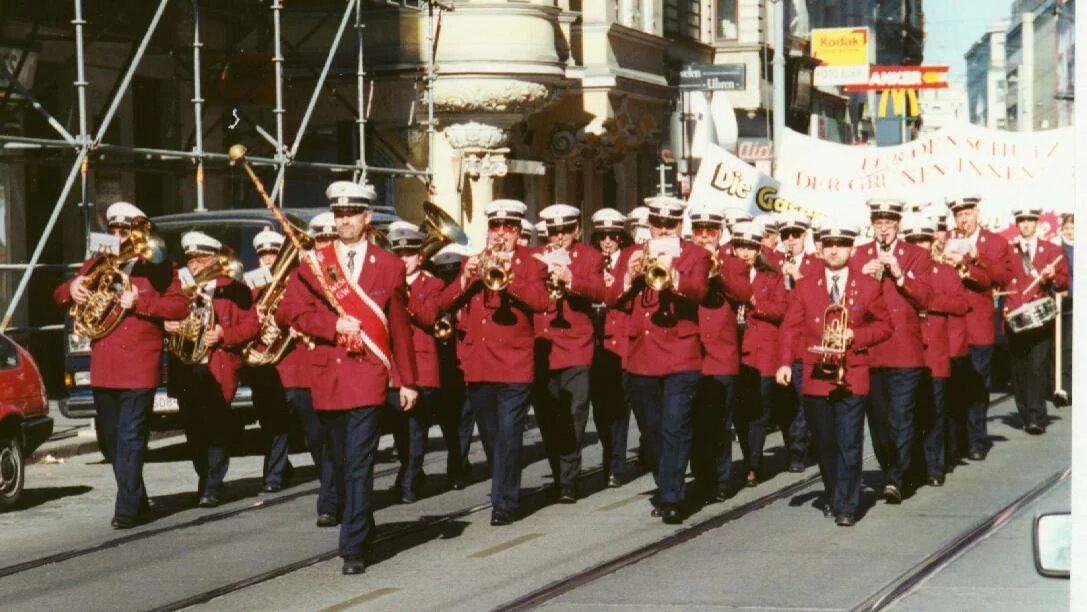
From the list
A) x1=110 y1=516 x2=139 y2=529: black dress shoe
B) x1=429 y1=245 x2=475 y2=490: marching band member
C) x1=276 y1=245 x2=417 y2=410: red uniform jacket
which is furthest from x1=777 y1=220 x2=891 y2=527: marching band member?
x1=110 y1=516 x2=139 y2=529: black dress shoe

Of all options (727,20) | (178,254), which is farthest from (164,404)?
(727,20)

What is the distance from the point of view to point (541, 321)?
1423 centimetres

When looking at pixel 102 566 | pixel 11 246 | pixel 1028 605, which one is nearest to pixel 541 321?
pixel 102 566

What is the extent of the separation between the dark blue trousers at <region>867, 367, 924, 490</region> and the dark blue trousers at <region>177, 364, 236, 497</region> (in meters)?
4.43

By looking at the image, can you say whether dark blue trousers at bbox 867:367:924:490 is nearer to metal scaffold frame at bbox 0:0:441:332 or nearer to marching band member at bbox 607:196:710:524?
marching band member at bbox 607:196:710:524

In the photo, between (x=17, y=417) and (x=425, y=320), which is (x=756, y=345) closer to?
(x=425, y=320)

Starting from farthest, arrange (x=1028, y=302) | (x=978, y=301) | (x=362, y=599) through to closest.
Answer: (x=1028, y=302) → (x=978, y=301) → (x=362, y=599)

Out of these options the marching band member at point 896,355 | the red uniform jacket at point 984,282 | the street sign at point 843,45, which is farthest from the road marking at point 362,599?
the street sign at point 843,45

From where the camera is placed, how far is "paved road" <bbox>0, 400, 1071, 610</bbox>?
9734 mm

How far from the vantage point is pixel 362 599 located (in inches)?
384

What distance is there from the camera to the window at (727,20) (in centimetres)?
4641

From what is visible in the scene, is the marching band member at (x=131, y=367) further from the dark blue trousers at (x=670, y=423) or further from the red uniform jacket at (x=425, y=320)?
the dark blue trousers at (x=670, y=423)

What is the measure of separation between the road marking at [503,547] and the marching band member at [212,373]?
2774 mm

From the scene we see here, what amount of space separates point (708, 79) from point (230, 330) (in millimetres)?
19929
